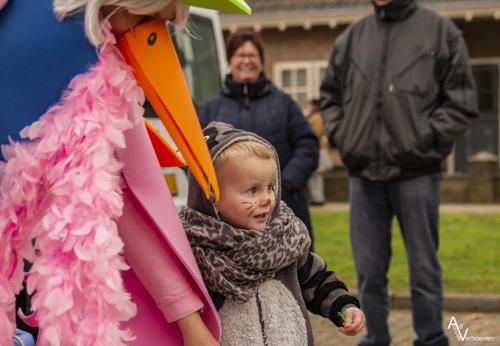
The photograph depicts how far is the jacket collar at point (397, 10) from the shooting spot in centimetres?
562

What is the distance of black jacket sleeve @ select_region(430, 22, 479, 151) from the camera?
555cm

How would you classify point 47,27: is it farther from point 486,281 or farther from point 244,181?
point 486,281

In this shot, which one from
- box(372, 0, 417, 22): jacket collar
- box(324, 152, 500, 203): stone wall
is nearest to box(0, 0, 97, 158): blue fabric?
box(372, 0, 417, 22): jacket collar

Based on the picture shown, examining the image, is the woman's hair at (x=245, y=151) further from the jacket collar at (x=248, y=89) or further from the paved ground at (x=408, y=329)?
the paved ground at (x=408, y=329)

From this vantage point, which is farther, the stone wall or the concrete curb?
the stone wall

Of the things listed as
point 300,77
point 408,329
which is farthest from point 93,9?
point 300,77

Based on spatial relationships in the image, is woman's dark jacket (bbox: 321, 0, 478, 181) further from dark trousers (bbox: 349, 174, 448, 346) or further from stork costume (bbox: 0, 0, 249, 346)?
stork costume (bbox: 0, 0, 249, 346)

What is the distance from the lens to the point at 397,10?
564 cm

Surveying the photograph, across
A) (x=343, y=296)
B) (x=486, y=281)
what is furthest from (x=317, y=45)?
(x=343, y=296)

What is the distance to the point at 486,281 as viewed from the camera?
27.5 feet

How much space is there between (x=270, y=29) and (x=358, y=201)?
16.4 metres

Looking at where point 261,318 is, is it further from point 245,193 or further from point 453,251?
point 453,251

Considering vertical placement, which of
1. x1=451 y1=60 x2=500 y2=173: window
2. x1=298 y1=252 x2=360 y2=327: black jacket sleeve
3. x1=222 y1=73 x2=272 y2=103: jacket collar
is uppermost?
x1=298 y1=252 x2=360 y2=327: black jacket sleeve

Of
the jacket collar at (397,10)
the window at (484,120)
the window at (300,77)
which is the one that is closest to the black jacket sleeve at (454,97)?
the jacket collar at (397,10)
